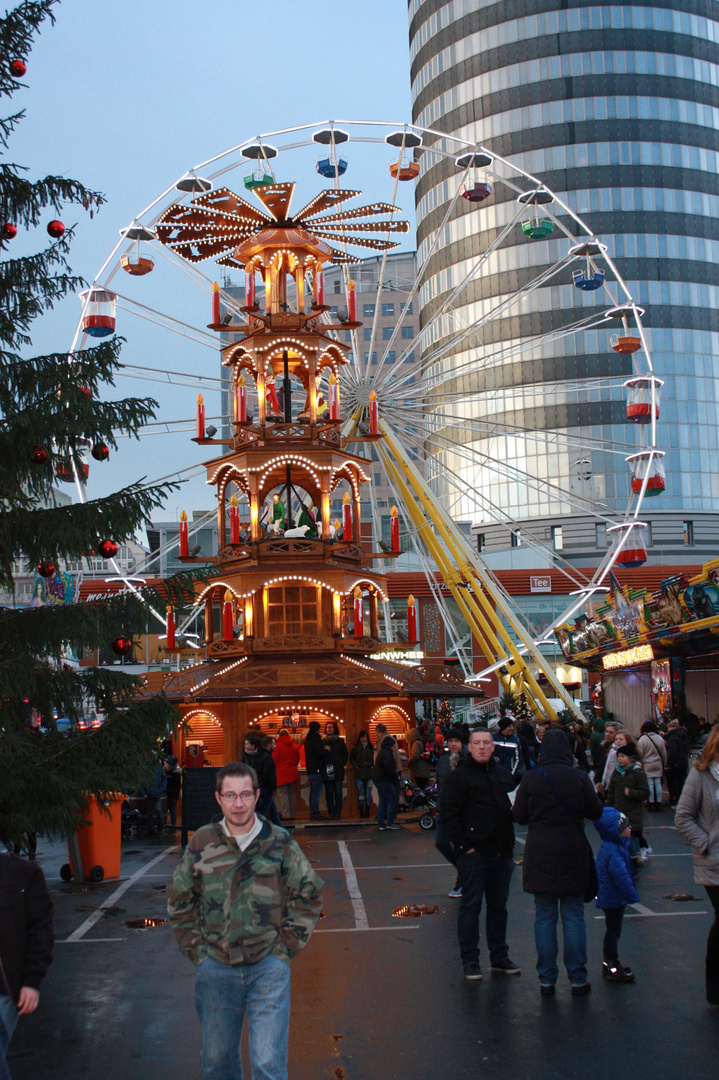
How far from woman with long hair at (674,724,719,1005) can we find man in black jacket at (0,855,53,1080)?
4225mm

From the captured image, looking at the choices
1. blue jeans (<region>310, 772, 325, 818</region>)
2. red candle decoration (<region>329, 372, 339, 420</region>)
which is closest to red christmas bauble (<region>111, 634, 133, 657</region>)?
blue jeans (<region>310, 772, 325, 818</region>)

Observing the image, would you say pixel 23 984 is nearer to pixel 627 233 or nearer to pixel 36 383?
pixel 36 383

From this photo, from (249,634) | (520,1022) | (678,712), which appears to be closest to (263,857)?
(520,1022)

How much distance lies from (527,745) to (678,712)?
6.00m

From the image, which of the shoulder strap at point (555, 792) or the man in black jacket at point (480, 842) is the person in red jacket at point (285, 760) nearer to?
the man in black jacket at point (480, 842)

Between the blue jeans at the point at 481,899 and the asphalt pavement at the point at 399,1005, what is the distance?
0.78 ft

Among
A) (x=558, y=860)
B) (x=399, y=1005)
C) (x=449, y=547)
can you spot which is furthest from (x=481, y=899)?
(x=449, y=547)

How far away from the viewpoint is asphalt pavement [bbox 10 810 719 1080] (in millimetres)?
6531

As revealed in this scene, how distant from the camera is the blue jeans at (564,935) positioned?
7.86 meters

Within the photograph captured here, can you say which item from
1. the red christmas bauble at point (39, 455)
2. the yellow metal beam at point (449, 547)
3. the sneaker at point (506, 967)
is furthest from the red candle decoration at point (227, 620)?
the sneaker at point (506, 967)

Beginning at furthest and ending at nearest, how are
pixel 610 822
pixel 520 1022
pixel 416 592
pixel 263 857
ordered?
pixel 416 592 → pixel 610 822 → pixel 520 1022 → pixel 263 857

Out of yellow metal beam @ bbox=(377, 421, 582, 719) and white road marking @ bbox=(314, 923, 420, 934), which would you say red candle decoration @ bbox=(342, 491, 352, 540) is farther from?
white road marking @ bbox=(314, 923, 420, 934)

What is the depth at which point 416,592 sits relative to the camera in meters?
52.6

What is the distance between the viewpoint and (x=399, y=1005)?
305 inches
